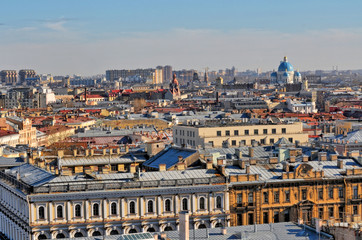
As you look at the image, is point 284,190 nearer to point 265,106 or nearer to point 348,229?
point 348,229

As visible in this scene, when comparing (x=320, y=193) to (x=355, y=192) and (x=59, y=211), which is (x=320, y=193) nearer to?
(x=355, y=192)

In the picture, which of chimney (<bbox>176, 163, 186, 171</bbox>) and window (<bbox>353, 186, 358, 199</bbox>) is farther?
chimney (<bbox>176, 163, 186, 171</bbox>)

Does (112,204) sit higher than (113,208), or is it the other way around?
(112,204)

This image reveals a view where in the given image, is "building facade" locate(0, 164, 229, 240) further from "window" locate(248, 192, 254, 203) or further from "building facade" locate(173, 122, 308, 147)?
"building facade" locate(173, 122, 308, 147)

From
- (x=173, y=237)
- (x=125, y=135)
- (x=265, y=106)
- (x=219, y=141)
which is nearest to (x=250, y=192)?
(x=173, y=237)

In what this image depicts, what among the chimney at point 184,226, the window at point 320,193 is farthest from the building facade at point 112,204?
the chimney at point 184,226

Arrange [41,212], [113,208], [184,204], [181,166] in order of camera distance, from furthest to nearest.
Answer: [181,166]
[184,204]
[113,208]
[41,212]

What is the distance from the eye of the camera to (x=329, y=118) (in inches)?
4751

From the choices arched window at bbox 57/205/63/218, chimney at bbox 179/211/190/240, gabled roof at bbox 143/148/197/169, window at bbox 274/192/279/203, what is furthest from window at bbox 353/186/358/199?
chimney at bbox 179/211/190/240

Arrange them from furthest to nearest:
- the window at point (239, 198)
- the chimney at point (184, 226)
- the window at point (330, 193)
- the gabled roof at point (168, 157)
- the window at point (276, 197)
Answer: the gabled roof at point (168, 157)
the window at point (330, 193)
the window at point (276, 197)
the window at point (239, 198)
the chimney at point (184, 226)

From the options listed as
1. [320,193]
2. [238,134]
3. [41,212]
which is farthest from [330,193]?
[238,134]

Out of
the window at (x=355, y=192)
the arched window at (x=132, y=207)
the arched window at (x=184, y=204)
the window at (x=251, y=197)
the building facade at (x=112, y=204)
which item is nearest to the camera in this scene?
the building facade at (x=112, y=204)

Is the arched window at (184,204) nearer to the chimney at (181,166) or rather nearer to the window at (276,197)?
the chimney at (181,166)

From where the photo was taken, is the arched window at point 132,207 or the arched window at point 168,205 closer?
the arched window at point 132,207
